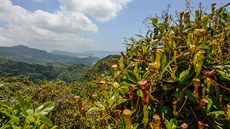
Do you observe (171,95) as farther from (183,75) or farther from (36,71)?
(36,71)

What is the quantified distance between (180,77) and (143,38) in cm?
72

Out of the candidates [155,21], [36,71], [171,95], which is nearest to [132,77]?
[171,95]

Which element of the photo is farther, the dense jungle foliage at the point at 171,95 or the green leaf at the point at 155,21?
the green leaf at the point at 155,21

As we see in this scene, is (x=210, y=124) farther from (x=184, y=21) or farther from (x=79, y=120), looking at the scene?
(x=79, y=120)

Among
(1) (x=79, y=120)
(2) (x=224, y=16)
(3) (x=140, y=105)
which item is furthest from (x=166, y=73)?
(1) (x=79, y=120)

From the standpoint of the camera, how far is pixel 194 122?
111 centimetres

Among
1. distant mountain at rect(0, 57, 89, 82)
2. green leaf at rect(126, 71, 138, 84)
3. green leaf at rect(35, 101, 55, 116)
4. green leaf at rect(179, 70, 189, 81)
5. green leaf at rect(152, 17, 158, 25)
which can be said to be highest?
green leaf at rect(152, 17, 158, 25)

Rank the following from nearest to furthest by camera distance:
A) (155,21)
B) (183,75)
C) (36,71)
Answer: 1. (183,75)
2. (155,21)
3. (36,71)

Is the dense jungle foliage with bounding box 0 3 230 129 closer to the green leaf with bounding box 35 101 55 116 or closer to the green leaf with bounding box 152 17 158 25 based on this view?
the green leaf with bounding box 35 101 55 116

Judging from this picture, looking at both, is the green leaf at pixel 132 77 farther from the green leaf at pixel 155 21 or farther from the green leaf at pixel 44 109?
the green leaf at pixel 155 21

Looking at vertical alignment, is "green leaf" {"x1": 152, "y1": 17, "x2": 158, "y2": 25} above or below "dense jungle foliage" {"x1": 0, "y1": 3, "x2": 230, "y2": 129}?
above

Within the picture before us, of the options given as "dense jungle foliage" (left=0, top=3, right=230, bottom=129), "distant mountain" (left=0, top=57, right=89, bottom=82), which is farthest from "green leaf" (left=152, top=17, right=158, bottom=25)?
"distant mountain" (left=0, top=57, right=89, bottom=82)

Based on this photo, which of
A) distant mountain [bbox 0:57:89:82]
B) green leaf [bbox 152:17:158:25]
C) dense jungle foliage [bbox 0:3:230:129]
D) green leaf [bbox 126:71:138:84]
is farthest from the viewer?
distant mountain [bbox 0:57:89:82]

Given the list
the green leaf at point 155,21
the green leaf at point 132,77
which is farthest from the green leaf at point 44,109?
the green leaf at point 155,21
